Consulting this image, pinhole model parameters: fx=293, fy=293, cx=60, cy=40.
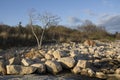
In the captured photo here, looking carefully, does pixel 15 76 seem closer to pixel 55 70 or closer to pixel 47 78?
pixel 47 78

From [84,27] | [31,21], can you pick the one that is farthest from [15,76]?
[84,27]

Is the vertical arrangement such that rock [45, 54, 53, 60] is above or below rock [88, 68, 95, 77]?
above

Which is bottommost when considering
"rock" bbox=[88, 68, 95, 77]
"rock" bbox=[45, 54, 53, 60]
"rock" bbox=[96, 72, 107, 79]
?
"rock" bbox=[96, 72, 107, 79]

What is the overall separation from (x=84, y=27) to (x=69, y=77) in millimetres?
38016

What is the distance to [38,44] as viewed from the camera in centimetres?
2631

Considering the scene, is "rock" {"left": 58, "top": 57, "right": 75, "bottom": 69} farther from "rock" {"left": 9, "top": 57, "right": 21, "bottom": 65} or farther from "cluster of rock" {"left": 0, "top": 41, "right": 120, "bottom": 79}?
"rock" {"left": 9, "top": 57, "right": 21, "bottom": 65}

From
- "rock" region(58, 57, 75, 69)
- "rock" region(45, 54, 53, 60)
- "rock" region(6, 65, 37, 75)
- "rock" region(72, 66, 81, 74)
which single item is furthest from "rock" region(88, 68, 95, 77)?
"rock" region(45, 54, 53, 60)

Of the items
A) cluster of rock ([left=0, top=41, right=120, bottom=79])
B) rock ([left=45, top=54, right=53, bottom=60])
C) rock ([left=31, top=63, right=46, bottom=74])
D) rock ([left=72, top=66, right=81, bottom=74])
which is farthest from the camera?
rock ([left=45, top=54, right=53, bottom=60])

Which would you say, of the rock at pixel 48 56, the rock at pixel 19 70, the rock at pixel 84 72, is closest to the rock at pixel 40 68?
the rock at pixel 19 70

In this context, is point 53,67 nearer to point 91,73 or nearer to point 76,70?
point 76,70

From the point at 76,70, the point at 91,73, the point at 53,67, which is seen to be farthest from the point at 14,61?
the point at 91,73

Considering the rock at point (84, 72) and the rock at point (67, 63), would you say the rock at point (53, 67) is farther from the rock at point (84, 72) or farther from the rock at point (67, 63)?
the rock at point (84, 72)

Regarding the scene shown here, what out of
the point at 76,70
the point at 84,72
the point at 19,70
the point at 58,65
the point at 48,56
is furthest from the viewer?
the point at 48,56

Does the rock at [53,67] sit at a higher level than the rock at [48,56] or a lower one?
lower
